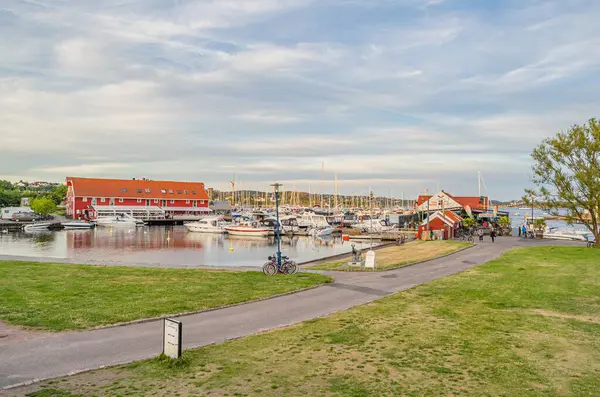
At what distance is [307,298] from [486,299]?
24.2ft

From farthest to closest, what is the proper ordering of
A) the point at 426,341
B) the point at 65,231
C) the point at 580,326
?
the point at 65,231 → the point at 580,326 → the point at 426,341

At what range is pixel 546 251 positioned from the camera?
125 ft

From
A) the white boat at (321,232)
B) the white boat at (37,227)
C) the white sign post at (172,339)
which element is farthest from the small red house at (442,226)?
the white boat at (37,227)

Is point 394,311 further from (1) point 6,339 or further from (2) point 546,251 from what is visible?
(2) point 546,251

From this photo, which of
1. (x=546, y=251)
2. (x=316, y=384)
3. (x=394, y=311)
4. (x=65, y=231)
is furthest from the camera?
(x=65, y=231)

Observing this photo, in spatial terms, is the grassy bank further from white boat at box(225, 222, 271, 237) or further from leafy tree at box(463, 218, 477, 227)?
white boat at box(225, 222, 271, 237)

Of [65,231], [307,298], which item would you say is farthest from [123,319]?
[65,231]

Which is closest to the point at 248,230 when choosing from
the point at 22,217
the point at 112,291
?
the point at 22,217

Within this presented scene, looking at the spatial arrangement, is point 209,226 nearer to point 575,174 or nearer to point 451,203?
point 451,203

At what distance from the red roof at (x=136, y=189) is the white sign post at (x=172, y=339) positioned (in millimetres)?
112998

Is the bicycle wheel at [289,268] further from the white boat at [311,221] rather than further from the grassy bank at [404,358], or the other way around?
the white boat at [311,221]

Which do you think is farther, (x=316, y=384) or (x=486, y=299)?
(x=486, y=299)

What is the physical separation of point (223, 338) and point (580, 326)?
1117 centimetres

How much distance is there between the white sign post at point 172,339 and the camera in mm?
11000
